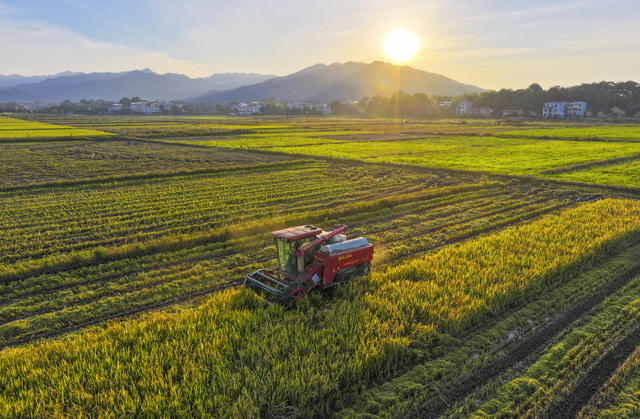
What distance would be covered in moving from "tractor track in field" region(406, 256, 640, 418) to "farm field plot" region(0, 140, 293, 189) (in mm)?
28014

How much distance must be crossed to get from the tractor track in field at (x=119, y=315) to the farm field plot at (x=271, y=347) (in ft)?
2.13

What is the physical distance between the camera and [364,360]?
7180mm

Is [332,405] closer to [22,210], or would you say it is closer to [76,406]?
[76,406]

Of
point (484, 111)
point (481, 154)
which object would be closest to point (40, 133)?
point (481, 154)

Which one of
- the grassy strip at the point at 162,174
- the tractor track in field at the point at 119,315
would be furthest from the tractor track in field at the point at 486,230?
the grassy strip at the point at 162,174

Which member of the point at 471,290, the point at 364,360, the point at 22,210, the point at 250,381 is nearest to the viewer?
the point at 250,381

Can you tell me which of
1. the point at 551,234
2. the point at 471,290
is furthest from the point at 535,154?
the point at 471,290

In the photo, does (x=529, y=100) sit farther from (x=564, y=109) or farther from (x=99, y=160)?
(x=99, y=160)

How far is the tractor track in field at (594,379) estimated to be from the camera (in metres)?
6.54

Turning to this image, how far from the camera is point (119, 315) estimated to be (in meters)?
9.75

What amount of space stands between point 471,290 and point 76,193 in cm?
2432

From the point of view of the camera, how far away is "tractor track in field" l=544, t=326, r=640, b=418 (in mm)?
6543

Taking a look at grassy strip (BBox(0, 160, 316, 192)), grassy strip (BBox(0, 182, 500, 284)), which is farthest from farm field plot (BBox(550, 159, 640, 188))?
grassy strip (BBox(0, 160, 316, 192))

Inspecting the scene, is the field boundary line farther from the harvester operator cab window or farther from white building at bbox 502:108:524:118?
white building at bbox 502:108:524:118
